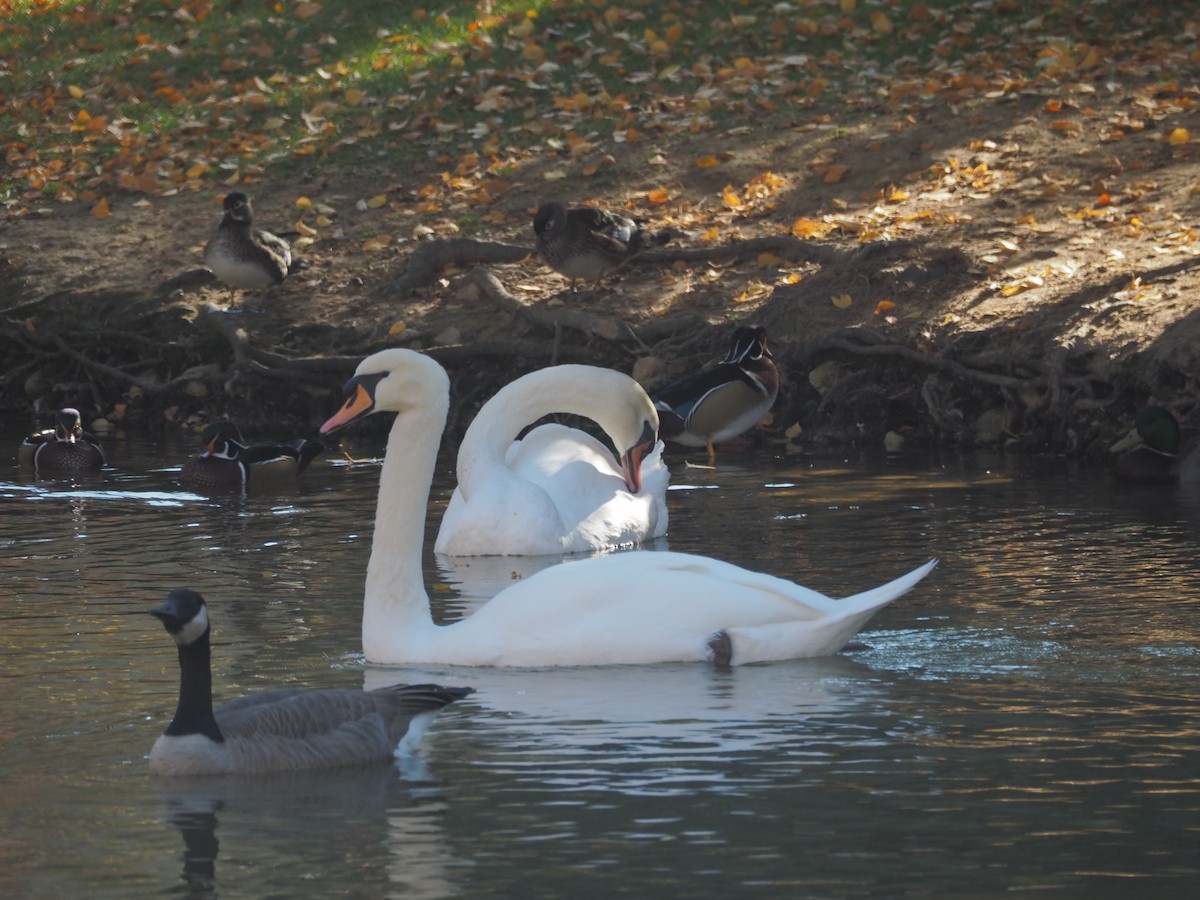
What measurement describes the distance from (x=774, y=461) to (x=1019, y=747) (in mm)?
7774

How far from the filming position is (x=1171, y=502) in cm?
1111

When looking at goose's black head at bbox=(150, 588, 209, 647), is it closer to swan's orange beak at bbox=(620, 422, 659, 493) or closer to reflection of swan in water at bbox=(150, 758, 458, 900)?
reflection of swan in water at bbox=(150, 758, 458, 900)

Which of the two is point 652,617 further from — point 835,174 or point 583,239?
point 835,174

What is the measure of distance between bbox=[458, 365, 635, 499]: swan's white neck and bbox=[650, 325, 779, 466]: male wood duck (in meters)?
3.01

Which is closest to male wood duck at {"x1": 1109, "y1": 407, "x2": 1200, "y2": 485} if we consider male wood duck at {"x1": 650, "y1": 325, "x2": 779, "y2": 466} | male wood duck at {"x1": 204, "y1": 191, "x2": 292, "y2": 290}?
male wood duck at {"x1": 650, "y1": 325, "x2": 779, "y2": 466}

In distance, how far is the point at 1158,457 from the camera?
11891 mm

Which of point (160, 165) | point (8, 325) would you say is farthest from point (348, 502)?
point (160, 165)

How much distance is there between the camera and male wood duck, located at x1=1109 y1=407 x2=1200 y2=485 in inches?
465

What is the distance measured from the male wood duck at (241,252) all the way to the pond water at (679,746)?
6.43 metres

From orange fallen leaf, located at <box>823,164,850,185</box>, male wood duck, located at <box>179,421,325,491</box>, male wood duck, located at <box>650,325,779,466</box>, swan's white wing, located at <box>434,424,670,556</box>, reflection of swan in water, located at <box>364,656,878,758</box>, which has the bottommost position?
reflection of swan in water, located at <box>364,656,878,758</box>

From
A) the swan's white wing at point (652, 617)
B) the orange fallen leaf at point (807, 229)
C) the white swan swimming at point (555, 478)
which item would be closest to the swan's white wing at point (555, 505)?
the white swan swimming at point (555, 478)

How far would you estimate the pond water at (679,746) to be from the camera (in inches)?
191

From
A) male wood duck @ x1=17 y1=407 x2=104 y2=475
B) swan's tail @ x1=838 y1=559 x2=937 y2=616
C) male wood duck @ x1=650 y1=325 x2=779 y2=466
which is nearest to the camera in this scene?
swan's tail @ x1=838 y1=559 x2=937 y2=616

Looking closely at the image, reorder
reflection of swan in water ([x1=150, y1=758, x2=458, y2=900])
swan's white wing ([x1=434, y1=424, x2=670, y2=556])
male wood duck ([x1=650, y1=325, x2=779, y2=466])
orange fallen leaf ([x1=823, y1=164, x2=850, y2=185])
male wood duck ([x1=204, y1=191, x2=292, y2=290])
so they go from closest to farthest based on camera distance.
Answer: reflection of swan in water ([x1=150, y1=758, x2=458, y2=900]) < swan's white wing ([x1=434, y1=424, x2=670, y2=556]) < male wood duck ([x1=650, y1=325, x2=779, y2=466]) < male wood duck ([x1=204, y1=191, x2=292, y2=290]) < orange fallen leaf ([x1=823, y1=164, x2=850, y2=185])
